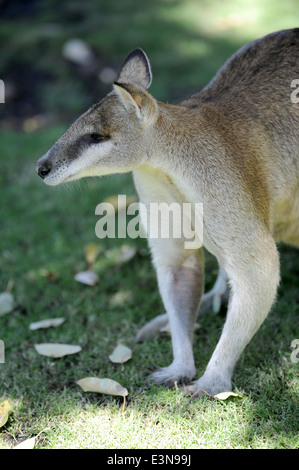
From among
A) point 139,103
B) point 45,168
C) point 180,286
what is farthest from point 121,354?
point 139,103

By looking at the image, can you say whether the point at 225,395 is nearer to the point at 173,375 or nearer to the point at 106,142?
the point at 173,375

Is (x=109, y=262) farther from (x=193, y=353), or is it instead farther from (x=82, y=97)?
(x=82, y=97)

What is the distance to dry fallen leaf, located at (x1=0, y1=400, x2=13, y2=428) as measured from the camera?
8.47ft

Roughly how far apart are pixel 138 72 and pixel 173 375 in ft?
4.66

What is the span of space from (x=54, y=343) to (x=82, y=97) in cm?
396

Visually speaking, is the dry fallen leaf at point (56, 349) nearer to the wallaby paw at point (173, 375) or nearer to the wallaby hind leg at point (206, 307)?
the wallaby hind leg at point (206, 307)

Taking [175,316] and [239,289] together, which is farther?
[175,316]

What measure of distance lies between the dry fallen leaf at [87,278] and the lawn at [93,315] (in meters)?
0.05

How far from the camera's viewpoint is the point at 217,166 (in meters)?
2.75

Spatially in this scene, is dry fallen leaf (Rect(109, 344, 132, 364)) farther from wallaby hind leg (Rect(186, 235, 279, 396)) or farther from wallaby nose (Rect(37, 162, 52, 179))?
wallaby nose (Rect(37, 162, 52, 179))

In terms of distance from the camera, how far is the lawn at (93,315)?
2.55 metres

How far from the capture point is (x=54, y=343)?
3287mm

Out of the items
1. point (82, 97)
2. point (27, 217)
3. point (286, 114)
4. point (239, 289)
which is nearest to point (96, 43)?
point (82, 97)

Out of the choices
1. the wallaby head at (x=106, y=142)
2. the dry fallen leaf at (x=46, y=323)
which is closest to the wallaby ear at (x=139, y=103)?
the wallaby head at (x=106, y=142)
